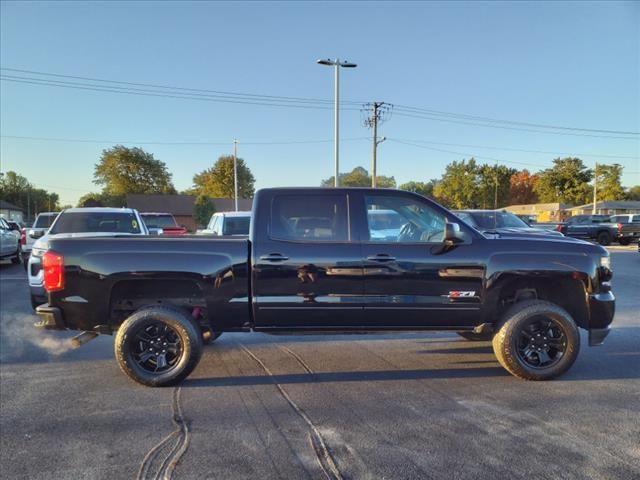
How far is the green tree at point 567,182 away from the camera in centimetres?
9206

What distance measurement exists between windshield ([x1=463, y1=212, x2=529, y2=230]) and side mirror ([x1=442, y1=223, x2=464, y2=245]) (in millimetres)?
10531

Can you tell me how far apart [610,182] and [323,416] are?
336 ft

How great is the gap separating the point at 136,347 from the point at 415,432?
110 inches

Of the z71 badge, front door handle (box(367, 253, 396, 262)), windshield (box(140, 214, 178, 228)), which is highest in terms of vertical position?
windshield (box(140, 214, 178, 228))

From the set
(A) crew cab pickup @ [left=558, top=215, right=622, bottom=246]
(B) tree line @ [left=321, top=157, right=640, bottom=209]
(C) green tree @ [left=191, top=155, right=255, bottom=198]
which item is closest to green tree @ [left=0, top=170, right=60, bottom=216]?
(C) green tree @ [left=191, top=155, right=255, bottom=198]

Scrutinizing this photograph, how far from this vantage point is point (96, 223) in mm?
10109

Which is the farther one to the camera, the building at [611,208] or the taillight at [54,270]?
the building at [611,208]

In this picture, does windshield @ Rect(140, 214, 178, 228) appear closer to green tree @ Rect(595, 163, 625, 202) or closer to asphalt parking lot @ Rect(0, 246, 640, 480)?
asphalt parking lot @ Rect(0, 246, 640, 480)

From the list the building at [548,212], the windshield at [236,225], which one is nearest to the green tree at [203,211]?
the building at [548,212]

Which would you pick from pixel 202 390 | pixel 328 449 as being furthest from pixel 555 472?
pixel 202 390

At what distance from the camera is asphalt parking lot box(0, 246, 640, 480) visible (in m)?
3.12

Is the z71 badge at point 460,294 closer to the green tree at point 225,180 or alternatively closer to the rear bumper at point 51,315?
the rear bumper at point 51,315

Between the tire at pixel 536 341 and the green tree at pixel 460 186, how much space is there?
284 ft

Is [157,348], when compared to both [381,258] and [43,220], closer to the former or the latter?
[381,258]
